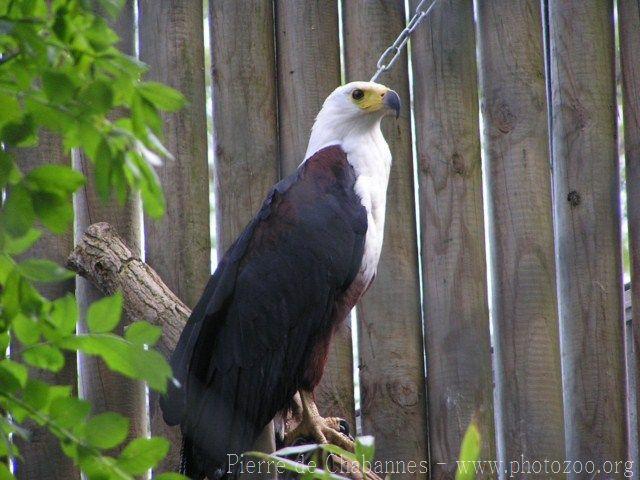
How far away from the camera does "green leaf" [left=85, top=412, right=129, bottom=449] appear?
1046 millimetres

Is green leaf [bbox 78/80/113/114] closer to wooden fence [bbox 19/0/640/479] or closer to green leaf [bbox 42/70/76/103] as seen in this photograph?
green leaf [bbox 42/70/76/103]

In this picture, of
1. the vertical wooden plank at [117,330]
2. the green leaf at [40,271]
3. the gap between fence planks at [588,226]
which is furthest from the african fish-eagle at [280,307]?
the green leaf at [40,271]

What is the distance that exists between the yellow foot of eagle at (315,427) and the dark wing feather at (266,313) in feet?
0.26

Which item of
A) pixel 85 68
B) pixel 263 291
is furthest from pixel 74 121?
pixel 263 291

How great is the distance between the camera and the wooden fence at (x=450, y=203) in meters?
3.67

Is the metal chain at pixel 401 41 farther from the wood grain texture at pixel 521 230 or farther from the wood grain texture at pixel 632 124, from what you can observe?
the wood grain texture at pixel 632 124

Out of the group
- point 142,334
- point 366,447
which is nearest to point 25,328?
point 142,334

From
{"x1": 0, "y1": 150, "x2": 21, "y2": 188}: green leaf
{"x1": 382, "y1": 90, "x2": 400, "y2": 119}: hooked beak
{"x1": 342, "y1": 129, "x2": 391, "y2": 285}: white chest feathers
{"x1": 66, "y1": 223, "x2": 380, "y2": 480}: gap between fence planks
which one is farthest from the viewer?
{"x1": 382, "y1": 90, "x2": 400, "y2": 119}: hooked beak

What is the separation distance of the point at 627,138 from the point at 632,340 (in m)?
0.82

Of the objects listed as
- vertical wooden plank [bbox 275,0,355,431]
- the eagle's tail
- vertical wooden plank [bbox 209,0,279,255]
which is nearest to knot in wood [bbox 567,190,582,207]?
vertical wooden plank [bbox 275,0,355,431]

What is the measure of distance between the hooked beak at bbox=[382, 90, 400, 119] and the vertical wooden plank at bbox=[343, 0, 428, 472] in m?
0.23

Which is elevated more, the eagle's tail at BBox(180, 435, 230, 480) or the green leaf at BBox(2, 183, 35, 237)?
the green leaf at BBox(2, 183, 35, 237)

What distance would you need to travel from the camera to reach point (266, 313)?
3.53 m

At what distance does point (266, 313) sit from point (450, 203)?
884 mm
